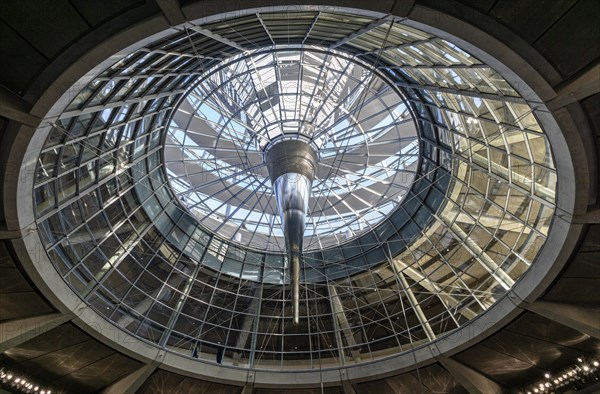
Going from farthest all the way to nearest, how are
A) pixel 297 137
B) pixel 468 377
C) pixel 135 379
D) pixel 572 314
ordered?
pixel 297 137 < pixel 135 379 < pixel 468 377 < pixel 572 314

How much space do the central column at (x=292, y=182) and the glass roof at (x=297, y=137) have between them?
0.66 meters

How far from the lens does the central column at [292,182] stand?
2230 centimetres

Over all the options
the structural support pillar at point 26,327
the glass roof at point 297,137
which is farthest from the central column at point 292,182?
the structural support pillar at point 26,327

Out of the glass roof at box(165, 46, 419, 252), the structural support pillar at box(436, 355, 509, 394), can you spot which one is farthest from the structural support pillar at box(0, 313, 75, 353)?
the structural support pillar at box(436, 355, 509, 394)

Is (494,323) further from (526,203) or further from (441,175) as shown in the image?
(441,175)

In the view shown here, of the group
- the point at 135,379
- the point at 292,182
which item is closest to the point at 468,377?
the point at 292,182

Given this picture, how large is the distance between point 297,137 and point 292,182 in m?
2.96

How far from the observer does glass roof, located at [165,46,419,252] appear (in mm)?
24203

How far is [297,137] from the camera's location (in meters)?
24.9

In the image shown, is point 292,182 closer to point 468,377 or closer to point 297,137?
point 297,137

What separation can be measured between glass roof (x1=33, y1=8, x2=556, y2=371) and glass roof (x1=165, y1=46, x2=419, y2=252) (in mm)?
201

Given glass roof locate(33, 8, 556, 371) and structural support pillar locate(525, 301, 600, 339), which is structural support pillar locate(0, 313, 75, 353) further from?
structural support pillar locate(525, 301, 600, 339)

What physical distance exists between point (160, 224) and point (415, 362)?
1658cm

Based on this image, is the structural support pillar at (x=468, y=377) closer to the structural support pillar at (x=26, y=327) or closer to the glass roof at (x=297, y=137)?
the glass roof at (x=297, y=137)
